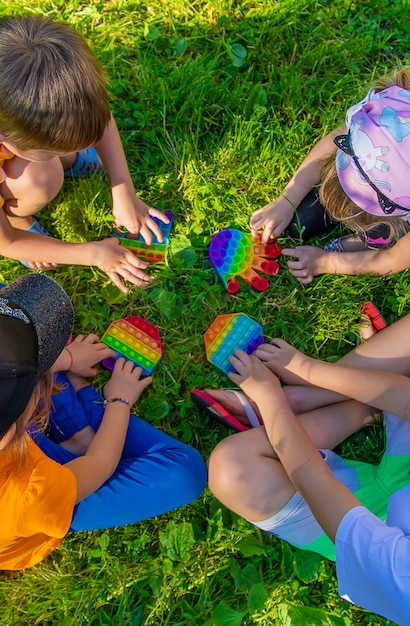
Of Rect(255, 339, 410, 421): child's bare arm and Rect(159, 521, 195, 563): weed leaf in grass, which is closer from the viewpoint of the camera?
Rect(255, 339, 410, 421): child's bare arm

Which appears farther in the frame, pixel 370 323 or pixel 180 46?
pixel 180 46

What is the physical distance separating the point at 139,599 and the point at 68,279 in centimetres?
106

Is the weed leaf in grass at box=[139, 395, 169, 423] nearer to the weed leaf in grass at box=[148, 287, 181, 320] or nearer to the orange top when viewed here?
the weed leaf in grass at box=[148, 287, 181, 320]

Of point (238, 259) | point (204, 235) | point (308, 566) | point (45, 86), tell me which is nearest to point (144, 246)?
point (204, 235)

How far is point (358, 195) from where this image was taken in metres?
1.57

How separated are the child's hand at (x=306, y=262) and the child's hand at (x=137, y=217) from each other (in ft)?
1.47

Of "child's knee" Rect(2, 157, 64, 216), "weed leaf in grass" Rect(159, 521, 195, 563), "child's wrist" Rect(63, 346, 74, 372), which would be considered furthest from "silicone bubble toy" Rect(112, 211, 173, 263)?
"weed leaf in grass" Rect(159, 521, 195, 563)

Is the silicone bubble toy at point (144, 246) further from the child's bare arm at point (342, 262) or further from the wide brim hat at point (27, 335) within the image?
the wide brim hat at point (27, 335)

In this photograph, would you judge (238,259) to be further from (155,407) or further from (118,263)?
(155,407)

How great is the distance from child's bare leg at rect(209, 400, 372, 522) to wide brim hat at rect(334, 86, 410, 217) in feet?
2.34

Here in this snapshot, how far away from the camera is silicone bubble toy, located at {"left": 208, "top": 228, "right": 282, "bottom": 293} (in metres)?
1.89

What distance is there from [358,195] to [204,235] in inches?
23.0

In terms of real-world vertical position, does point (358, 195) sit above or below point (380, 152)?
below

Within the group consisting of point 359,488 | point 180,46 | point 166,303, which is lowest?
point 359,488
